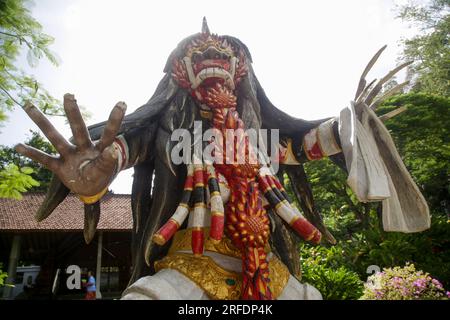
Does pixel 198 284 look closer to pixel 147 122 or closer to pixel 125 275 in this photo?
pixel 147 122

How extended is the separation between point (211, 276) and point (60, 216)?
10098 mm

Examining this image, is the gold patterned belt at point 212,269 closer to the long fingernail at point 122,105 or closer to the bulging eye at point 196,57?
the long fingernail at point 122,105

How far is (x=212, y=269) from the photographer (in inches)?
69.8

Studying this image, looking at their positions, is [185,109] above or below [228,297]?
above

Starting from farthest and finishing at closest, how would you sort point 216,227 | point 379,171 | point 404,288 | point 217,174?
point 404,288 < point 217,174 < point 379,171 < point 216,227

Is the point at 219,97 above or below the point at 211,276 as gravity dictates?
above

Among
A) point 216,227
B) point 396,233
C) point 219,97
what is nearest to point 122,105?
point 216,227

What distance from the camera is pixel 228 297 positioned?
172 cm

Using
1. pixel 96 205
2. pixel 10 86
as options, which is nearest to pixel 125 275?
pixel 10 86

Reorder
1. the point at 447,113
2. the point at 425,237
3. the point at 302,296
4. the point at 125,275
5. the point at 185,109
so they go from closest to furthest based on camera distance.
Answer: the point at 302,296 → the point at 185,109 → the point at 425,237 → the point at 447,113 → the point at 125,275

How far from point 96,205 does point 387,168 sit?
177 cm

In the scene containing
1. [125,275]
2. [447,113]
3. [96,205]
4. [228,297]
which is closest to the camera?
[228,297]

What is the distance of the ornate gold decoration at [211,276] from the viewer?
66.8 inches

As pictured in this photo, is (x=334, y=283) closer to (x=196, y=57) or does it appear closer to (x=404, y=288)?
(x=404, y=288)
